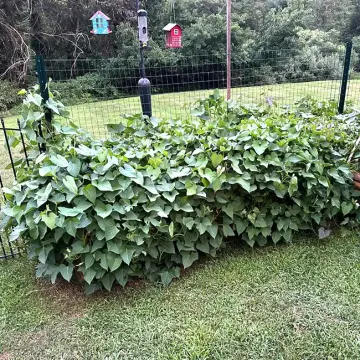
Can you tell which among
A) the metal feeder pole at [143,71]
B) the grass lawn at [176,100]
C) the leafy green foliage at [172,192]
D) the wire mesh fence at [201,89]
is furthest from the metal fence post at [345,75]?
the metal feeder pole at [143,71]

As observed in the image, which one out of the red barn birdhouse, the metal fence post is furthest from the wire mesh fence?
the metal fence post

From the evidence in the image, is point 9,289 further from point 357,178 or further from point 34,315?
point 357,178

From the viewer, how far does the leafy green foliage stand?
75.7 inches

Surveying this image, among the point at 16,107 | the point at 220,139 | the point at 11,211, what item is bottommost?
the point at 16,107

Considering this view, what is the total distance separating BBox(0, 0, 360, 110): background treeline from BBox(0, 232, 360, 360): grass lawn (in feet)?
16.2

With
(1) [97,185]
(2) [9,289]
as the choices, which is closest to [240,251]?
(1) [97,185]

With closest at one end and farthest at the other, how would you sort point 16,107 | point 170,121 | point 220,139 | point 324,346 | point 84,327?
point 324,346 < point 84,327 < point 220,139 < point 170,121 < point 16,107

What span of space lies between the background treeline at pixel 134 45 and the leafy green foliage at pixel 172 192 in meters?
4.38

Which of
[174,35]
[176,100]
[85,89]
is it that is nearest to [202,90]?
[176,100]

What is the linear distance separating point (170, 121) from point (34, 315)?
5.16ft

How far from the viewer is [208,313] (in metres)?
1.92

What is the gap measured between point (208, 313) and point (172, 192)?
693mm

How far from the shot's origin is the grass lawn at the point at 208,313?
5.60 feet

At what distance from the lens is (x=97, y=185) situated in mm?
1902
